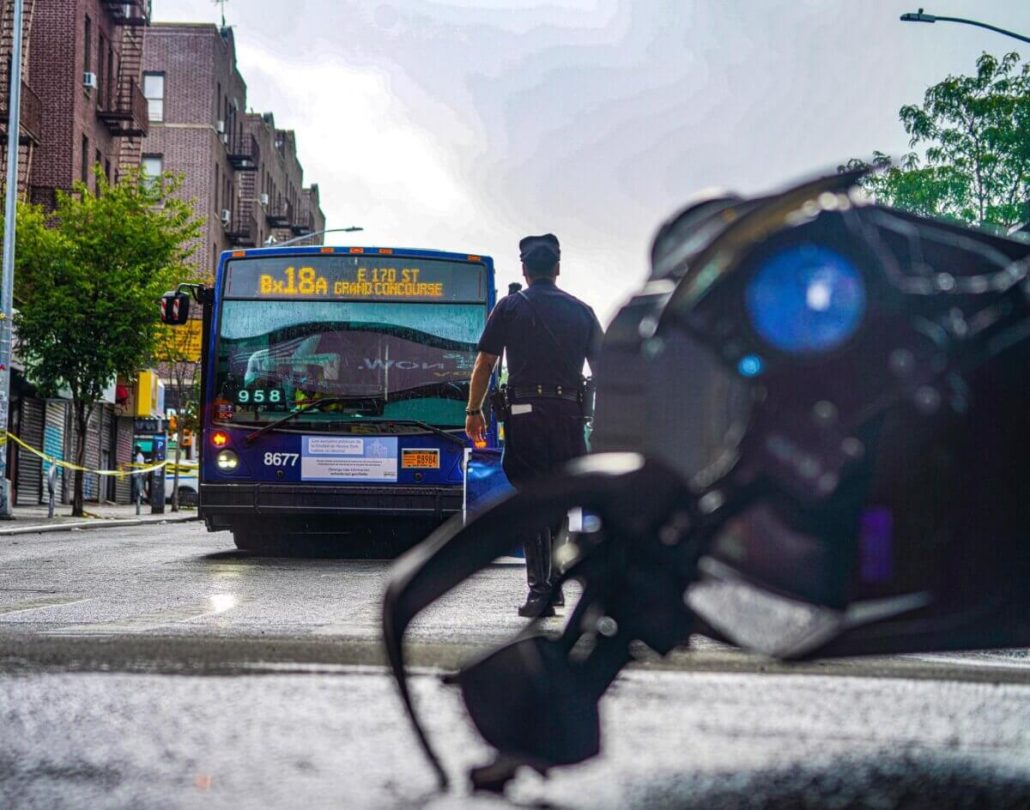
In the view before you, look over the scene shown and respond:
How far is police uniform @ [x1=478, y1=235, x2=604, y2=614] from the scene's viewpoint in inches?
288

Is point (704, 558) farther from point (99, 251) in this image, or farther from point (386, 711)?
point (99, 251)

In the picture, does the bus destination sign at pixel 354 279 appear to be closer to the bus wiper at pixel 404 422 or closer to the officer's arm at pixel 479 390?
the bus wiper at pixel 404 422

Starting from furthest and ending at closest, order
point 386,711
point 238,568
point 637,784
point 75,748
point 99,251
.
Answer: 1. point 99,251
2. point 238,568
3. point 386,711
4. point 75,748
5. point 637,784

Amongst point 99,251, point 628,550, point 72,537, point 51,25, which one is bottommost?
point 72,537

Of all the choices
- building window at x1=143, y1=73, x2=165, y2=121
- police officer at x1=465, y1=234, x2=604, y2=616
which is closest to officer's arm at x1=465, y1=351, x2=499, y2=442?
police officer at x1=465, y1=234, x2=604, y2=616

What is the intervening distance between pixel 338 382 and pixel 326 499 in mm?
1138

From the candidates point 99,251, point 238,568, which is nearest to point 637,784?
point 238,568

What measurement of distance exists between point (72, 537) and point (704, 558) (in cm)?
1779

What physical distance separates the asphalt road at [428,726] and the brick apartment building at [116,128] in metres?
25.2

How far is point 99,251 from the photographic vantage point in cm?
2702

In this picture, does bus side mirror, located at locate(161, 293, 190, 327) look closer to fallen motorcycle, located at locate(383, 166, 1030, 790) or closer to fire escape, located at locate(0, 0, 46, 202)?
fallen motorcycle, located at locate(383, 166, 1030, 790)

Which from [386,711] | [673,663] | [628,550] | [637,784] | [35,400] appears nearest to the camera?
[628,550]

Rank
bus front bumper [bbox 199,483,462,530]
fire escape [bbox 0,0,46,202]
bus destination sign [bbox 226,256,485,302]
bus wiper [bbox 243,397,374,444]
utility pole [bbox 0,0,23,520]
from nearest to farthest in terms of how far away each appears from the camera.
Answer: bus front bumper [bbox 199,483,462,530] < bus wiper [bbox 243,397,374,444] < bus destination sign [bbox 226,256,485,302] < utility pole [bbox 0,0,23,520] < fire escape [bbox 0,0,46,202]

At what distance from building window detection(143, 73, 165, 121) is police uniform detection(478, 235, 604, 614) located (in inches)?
2141
